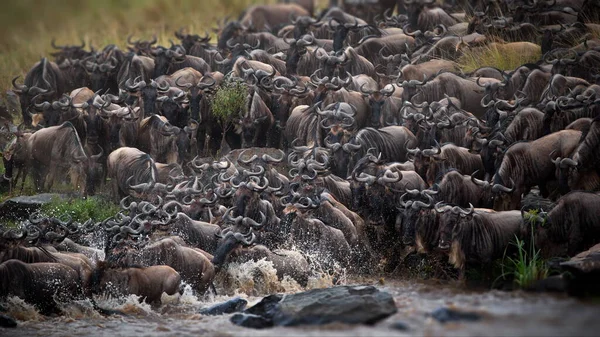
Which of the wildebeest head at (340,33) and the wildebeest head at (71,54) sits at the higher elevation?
the wildebeest head at (71,54)

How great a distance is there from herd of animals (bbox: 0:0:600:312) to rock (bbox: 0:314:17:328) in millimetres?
519

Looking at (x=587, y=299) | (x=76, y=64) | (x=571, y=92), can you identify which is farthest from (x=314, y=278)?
(x=76, y=64)

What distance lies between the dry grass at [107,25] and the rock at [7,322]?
11.8 m

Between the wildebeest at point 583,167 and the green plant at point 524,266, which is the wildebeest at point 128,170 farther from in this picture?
the wildebeest at point 583,167

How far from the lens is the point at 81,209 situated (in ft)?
53.6

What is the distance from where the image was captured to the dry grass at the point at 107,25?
2652cm

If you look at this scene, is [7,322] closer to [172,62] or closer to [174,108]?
[174,108]

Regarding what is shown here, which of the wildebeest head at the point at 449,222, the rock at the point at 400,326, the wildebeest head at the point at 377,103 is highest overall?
the wildebeest head at the point at 377,103

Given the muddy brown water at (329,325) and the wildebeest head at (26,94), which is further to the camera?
the wildebeest head at (26,94)

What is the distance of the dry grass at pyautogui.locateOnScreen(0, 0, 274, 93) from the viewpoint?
2652cm

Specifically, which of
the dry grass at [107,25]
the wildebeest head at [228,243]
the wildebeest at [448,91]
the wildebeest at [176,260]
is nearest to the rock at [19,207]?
the wildebeest at [176,260]

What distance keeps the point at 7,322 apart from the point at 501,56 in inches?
441

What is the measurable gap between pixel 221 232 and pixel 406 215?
2.32 meters

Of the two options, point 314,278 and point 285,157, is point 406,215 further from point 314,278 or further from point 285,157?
point 285,157
